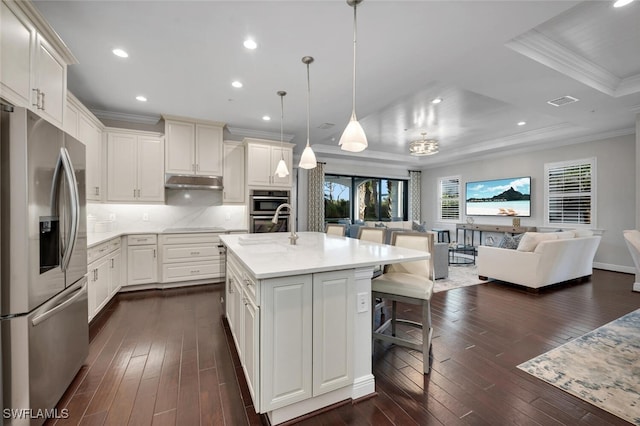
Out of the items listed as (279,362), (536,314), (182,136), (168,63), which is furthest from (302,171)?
(279,362)

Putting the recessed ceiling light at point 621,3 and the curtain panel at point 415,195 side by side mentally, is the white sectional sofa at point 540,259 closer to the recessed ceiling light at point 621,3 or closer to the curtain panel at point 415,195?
the recessed ceiling light at point 621,3

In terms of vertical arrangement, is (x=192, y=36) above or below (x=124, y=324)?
above

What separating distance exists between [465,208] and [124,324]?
8.59 m

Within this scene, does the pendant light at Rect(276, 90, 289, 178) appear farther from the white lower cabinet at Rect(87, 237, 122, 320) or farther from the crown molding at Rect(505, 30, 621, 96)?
the crown molding at Rect(505, 30, 621, 96)

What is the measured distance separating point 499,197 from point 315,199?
5086mm

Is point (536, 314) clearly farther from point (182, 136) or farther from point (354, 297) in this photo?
point (182, 136)

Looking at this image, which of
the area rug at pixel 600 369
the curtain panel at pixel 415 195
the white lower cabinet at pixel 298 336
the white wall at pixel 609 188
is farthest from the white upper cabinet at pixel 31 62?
the curtain panel at pixel 415 195

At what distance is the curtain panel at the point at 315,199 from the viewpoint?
293 inches

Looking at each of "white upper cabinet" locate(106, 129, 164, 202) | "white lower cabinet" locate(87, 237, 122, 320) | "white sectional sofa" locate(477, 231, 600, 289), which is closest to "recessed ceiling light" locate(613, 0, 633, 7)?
"white sectional sofa" locate(477, 231, 600, 289)

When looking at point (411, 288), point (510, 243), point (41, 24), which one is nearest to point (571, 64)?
point (510, 243)

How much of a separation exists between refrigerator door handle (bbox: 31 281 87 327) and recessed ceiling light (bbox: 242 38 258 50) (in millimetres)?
2442

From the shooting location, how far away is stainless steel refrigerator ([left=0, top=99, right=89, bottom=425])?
136 centimetres

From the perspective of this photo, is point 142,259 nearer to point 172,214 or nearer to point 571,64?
point 172,214

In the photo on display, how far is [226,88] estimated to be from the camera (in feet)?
11.0
